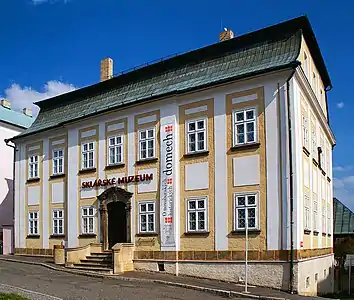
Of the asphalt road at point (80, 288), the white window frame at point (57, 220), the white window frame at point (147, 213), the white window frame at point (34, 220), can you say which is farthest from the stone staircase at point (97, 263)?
the white window frame at point (34, 220)

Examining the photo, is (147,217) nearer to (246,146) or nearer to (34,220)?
Result: (246,146)

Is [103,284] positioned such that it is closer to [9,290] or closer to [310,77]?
[9,290]

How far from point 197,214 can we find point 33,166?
12.9 metres

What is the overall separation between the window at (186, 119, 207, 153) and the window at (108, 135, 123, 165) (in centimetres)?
420

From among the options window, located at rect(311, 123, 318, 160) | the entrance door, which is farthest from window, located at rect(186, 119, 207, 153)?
window, located at rect(311, 123, 318, 160)

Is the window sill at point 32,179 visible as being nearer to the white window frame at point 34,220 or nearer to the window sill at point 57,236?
the white window frame at point 34,220

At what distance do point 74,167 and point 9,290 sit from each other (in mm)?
11149

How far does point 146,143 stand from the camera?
2392cm

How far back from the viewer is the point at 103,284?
19.3 metres

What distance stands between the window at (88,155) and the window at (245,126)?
8.78 m

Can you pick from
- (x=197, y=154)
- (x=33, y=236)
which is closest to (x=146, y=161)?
(x=197, y=154)

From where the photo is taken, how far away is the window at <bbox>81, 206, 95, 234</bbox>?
26.0 m

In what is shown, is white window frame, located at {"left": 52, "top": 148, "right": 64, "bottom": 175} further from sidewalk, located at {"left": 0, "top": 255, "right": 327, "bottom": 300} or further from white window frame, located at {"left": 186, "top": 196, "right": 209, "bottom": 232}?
white window frame, located at {"left": 186, "top": 196, "right": 209, "bottom": 232}

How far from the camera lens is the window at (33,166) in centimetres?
3028
